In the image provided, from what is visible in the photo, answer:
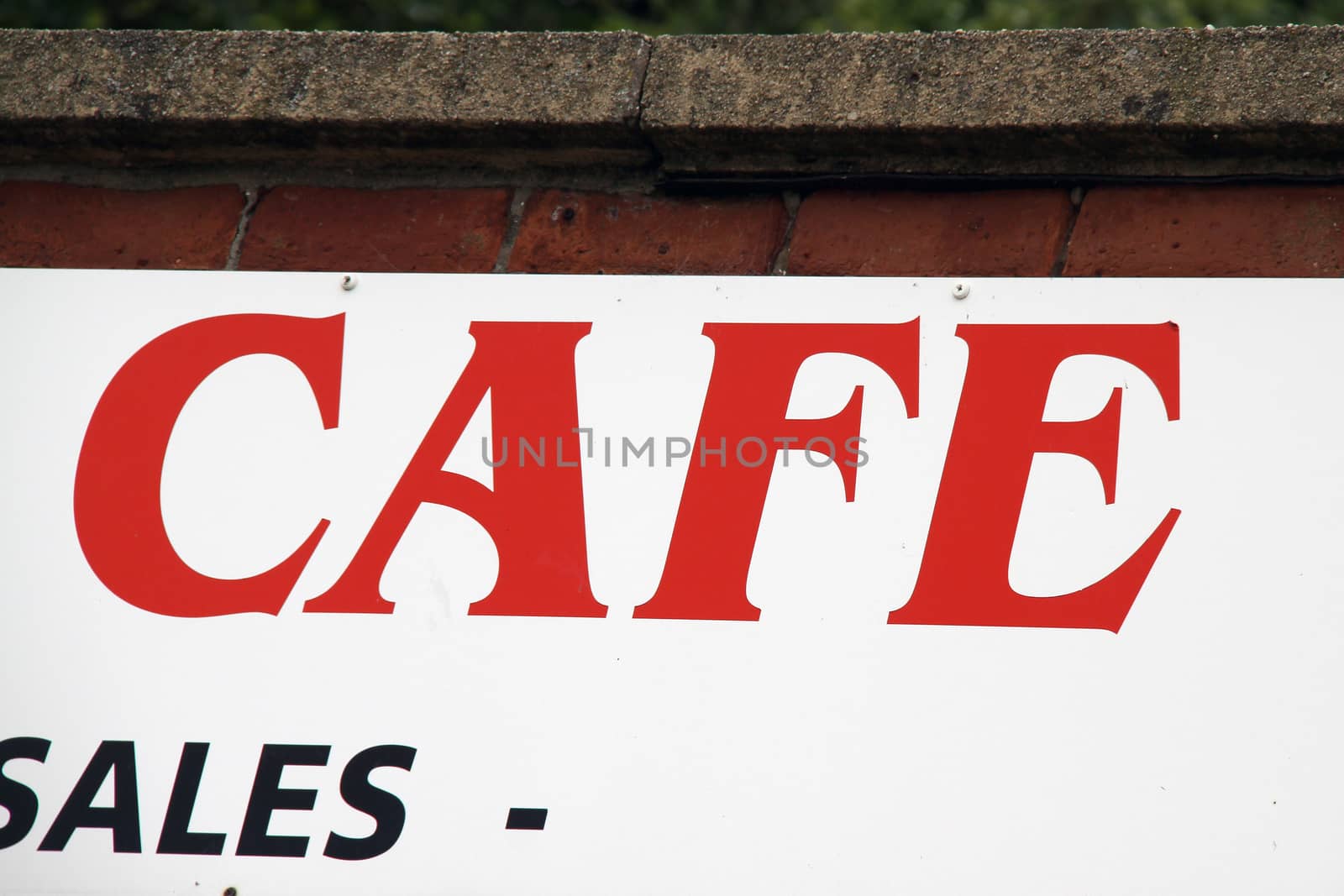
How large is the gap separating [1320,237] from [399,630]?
4.66 ft

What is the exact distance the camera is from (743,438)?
176 centimetres

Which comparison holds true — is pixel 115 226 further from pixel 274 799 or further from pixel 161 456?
pixel 274 799

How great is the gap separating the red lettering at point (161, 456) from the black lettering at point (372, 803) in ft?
0.85

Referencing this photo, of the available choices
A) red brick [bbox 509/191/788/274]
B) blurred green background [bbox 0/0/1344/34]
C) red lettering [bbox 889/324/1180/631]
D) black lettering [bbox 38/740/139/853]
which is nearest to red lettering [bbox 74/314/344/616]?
black lettering [bbox 38/740/139/853]

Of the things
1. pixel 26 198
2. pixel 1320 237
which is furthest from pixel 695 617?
pixel 26 198

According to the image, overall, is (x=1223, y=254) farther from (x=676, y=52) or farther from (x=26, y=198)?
(x=26, y=198)

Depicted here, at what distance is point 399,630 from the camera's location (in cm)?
175

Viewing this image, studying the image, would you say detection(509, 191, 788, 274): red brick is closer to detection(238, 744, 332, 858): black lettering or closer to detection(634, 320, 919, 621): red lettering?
detection(634, 320, 919, 621): red lettering

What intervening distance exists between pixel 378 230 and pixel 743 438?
655mm

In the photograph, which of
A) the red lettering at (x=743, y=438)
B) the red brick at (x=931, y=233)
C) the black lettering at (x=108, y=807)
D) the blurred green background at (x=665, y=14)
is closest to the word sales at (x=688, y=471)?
the red lettering at (x=743, y=438)

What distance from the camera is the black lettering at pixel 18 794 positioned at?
173 centimetres

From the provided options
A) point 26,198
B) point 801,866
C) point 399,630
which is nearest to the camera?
point 801,866

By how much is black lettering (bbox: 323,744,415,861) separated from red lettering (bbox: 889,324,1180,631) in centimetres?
72

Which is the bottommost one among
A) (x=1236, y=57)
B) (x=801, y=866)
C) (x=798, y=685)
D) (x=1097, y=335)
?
(x=801, y=866)
